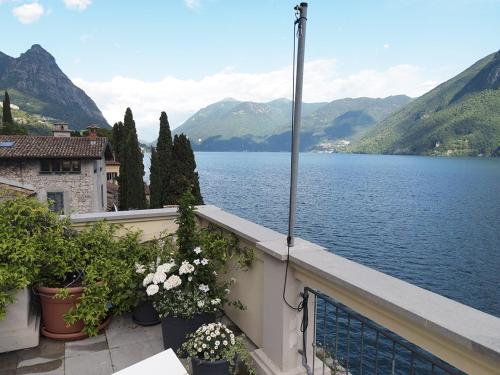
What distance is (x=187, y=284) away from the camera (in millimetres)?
3850

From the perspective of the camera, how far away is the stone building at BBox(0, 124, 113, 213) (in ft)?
90.5

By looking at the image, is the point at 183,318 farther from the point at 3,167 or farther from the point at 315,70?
the point at 3,167

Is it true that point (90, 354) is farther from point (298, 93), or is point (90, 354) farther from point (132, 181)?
point (132, 181)

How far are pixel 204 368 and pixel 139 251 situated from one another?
6.62 feet

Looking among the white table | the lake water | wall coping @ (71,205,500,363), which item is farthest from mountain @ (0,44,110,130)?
the white table

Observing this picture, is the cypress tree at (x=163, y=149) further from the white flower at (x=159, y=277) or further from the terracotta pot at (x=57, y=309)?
the white flower at (x=159, y=277)

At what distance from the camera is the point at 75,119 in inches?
6934

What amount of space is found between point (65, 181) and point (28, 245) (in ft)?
91.7

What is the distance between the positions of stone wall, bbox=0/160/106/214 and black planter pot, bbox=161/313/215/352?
2707 centimetres

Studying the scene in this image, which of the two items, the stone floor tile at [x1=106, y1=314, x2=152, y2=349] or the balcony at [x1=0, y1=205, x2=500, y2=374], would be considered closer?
the balcony at [x1=0, y1=205, x2=500, y2=374]

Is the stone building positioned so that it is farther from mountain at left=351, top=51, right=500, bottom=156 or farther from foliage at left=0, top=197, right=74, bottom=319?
mountain at left=351, top=51, right=500, bottom=156

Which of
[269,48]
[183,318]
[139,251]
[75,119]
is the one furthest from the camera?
[75,119]

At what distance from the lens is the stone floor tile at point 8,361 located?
3.58 metres

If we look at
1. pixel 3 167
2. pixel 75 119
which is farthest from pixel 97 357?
pixel 75 119
